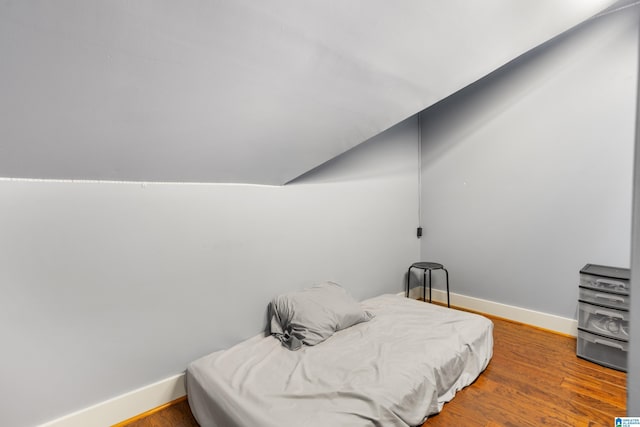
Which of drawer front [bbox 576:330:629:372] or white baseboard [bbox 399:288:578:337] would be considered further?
white baseboard [bbox 399:288:578:337]

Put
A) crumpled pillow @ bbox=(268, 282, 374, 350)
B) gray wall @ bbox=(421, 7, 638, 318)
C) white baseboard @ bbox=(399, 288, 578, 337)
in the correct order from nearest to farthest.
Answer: crumpled pillow @ bbox=(268, 282, 374, 350) → gray wall @ bbox=(421, 7, 638, 318) → white baseboard @ bbox=(399, 288, 578, 337)

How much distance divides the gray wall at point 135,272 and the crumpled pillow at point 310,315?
0.50 feet

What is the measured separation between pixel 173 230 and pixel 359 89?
1.34 metres

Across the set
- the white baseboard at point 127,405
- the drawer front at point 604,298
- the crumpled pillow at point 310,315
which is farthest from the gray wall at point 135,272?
the drawer front at point 604,298

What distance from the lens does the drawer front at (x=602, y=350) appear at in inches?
81.6

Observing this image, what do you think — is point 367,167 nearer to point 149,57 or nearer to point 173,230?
point 173,230

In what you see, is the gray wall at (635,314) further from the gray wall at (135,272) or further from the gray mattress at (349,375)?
the gray wall at (135,272)

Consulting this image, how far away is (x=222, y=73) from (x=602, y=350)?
9.59ft

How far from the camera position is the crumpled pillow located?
6.62ft

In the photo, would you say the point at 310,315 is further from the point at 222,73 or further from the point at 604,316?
the point at 604,316

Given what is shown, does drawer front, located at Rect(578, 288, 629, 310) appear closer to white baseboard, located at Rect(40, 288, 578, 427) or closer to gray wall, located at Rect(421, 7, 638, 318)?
gray wall, located at Rect(421, 7, 638, 318)

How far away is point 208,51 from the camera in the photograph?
1.11 metres

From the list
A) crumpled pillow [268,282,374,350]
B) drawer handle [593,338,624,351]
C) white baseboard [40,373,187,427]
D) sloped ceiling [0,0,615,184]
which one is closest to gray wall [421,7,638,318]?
drawer handle [593,338,624,351]

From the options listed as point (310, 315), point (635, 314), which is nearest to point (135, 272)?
point (310, 315)
